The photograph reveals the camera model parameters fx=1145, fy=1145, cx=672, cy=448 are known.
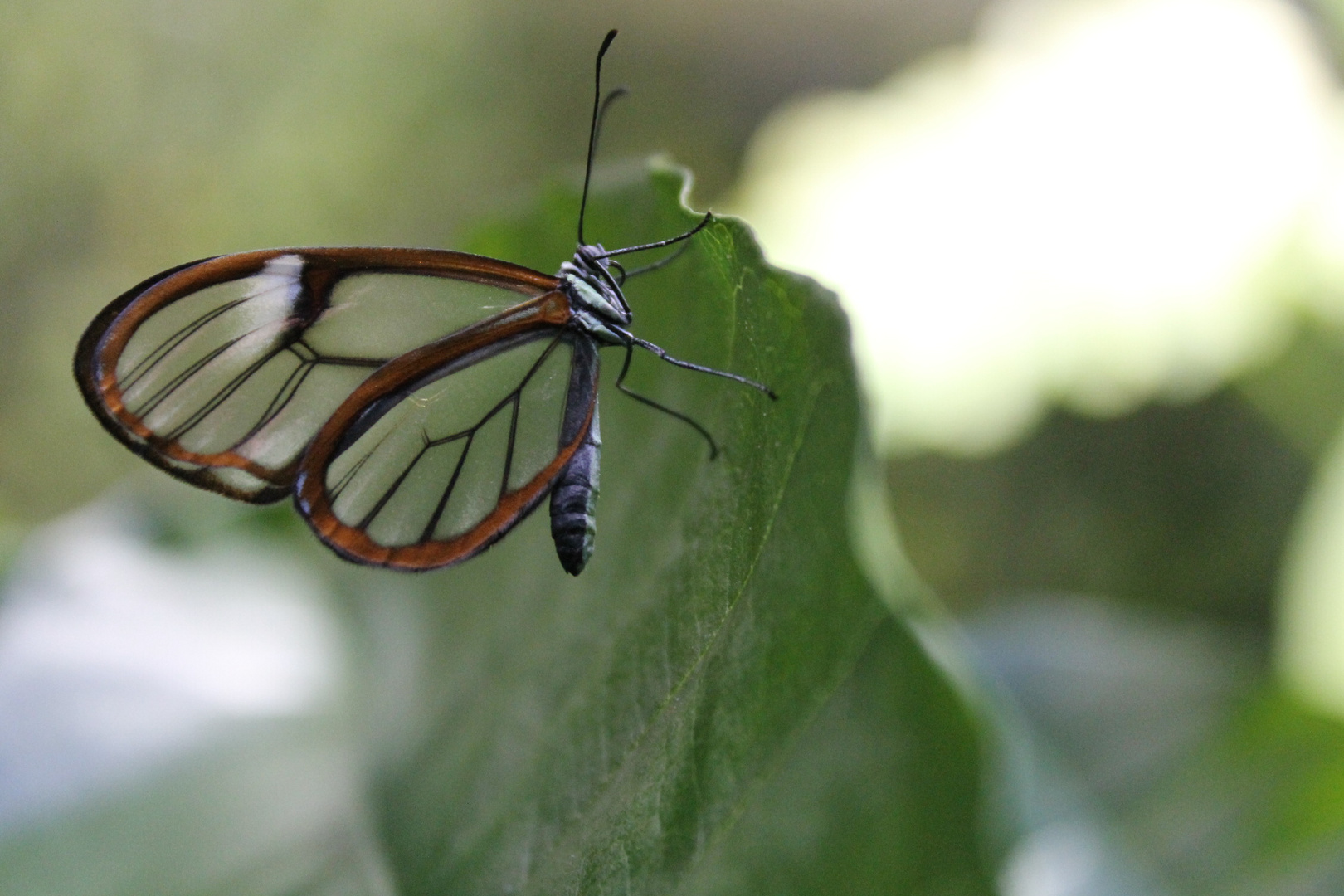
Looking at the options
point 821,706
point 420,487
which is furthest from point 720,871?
point 420,487

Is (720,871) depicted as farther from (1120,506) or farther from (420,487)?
(1120,506)

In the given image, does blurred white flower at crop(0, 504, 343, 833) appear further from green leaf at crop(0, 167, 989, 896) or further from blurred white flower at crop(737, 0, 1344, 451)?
blurred white flower at crop(737, 0, 1344, 451)

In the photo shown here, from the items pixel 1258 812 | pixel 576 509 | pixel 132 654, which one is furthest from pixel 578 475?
pixel 1258 812

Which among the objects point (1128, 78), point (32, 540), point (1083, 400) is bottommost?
point (32, 540)

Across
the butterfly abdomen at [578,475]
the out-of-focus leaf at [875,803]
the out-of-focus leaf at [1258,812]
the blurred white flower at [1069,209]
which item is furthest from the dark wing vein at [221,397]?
the blurred white flower at [1069,209]

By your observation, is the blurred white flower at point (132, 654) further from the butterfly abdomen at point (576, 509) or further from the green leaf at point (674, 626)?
the butterfly abdomen at point (576, 509)

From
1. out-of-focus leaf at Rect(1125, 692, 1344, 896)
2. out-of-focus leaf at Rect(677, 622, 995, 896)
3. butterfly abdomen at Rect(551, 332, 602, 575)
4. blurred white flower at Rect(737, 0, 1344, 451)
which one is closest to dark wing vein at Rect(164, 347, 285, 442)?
butterfly abdomen at Rect(551, 332, 602, 575)

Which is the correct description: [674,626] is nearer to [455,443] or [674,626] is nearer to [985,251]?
[455,443]
